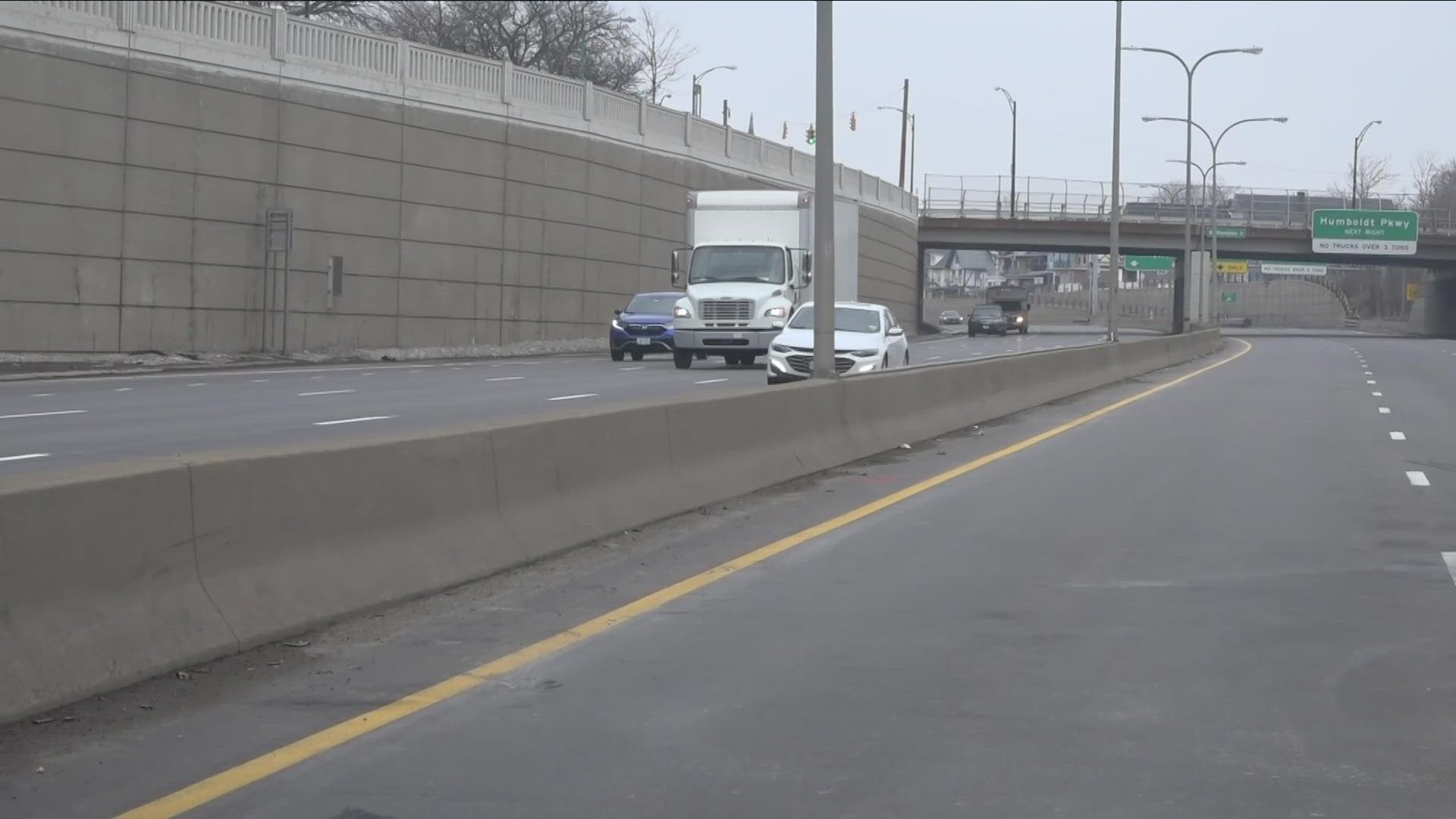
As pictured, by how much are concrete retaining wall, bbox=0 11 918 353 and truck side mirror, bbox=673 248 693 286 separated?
8.57 metres

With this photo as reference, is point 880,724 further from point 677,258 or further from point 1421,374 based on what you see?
point 1421,374

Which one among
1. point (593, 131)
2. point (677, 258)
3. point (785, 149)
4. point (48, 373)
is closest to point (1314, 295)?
point (785, 149)

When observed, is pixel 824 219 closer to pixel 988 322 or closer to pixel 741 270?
pixel 741 270

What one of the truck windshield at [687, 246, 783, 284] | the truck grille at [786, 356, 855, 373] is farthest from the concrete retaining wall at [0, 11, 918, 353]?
the truck grille at [786, 356, 855, 373]

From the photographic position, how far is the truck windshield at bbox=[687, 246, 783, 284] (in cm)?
3709

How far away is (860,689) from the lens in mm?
7301

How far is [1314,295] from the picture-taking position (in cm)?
14675

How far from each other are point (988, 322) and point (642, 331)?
4355 centimetres

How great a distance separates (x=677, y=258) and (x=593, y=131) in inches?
642

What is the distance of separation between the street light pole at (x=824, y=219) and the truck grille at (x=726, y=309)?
60.9 feet

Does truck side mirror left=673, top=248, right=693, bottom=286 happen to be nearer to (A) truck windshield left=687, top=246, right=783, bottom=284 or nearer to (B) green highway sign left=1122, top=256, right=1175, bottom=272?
(A) truck windshield left=687, top=246, right=783, bottom=284

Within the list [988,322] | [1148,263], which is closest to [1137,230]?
[988,322]

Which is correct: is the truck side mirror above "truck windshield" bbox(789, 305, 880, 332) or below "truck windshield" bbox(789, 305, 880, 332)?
above

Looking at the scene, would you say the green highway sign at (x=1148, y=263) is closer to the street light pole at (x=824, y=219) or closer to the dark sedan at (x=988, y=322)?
the dark sedan at (x=988, y=322)
